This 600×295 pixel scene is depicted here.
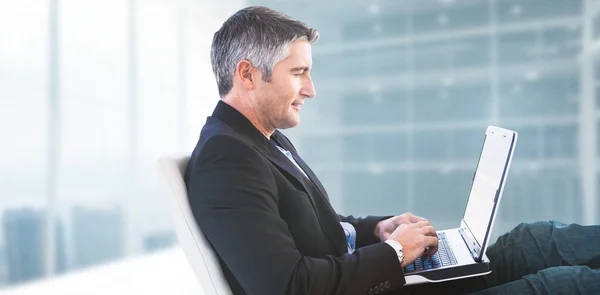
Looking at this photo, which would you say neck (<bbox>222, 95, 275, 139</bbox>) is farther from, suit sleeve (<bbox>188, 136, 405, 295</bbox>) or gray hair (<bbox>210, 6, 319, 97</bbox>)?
suit sleeve (<bbox>188, 136, 405, 295</bbox>)

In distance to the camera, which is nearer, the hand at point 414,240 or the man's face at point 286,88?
the hand at point 414,240

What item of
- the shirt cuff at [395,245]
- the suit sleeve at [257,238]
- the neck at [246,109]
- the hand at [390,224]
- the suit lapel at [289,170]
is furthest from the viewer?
the hand at [390,224]

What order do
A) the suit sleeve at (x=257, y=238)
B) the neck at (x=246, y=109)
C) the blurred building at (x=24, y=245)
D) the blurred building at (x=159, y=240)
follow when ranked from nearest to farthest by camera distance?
the suit sleeve at (x=257, y=238), the neck at (x=246, y=109), the blurred building at (x=24, y=245), the blurred building at (x=159, y=240)

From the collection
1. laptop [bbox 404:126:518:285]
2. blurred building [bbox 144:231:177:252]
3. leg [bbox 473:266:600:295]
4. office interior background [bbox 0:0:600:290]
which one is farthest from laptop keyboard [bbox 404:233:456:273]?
Answer: blurred building [bbox 144:231:177:252]

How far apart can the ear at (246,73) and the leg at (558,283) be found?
0.68 meters

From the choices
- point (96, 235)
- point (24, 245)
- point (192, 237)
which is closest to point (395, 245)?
point (192, 237)

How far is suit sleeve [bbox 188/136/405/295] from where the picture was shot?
94 centimetres

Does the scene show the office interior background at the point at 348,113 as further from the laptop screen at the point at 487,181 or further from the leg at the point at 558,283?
the leg at the point at 558,283

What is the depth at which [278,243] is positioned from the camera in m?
0.95

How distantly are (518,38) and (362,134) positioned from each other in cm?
113

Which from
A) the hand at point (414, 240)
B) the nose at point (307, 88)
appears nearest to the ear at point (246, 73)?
the nose at point (307, 88)

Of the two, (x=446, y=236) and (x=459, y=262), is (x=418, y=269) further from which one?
(x=446, y=236)

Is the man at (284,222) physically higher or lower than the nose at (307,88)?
lower

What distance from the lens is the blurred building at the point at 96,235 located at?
332 centimetres
